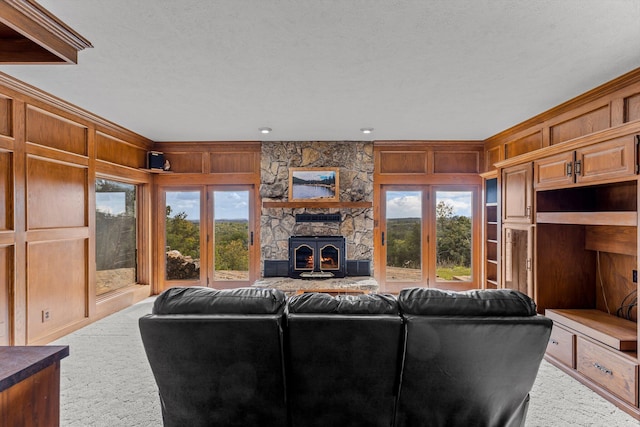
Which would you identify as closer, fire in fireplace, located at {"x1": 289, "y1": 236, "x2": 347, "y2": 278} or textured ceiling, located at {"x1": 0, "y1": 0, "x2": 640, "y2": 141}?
textured ceiling, located at {"x1": 0, "y1": 0, "x2": 640, "y2": 141}

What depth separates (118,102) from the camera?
160 inches

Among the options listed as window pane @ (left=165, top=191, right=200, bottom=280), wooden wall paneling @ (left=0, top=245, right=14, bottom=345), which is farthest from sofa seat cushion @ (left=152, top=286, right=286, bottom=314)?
window pane @ (left=165, top=191, right=200, bottom=280)

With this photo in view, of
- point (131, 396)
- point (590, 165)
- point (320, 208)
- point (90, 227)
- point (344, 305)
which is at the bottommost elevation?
point (131, 396)

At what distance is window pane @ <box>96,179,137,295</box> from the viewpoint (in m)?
5.02

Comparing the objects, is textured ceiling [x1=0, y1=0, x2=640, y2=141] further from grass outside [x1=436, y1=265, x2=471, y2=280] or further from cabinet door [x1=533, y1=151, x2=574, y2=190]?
grass outside [x1=436, y1=265, x2=471, y2=280]

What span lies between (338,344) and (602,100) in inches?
145

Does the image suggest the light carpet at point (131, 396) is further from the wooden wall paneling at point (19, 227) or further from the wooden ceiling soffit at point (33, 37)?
the wooden ceiling soffit at point (33, 37)

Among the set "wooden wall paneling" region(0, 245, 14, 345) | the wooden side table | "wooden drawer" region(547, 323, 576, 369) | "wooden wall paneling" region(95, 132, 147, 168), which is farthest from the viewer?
"wooden wall paneling" region(95, 132, 147, 168)

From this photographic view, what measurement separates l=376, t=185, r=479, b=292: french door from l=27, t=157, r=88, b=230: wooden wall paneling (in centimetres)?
444

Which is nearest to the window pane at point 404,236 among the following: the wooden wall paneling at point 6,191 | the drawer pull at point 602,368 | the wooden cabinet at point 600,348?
the wooden cabinet at point 600,348

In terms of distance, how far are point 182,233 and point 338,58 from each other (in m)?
4.60

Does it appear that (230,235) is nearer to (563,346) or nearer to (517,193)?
(517,193)

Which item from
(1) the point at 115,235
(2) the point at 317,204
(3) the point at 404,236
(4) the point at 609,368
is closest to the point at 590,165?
(4) the point at 609,368

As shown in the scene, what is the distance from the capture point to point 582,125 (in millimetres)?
3863
